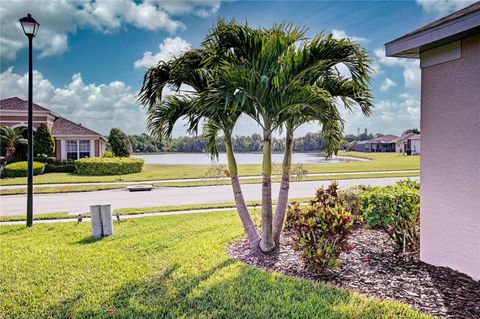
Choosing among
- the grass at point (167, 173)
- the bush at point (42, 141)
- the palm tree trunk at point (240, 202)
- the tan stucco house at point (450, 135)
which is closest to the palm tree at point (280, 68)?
the palm tree trunk at point (240, 202)

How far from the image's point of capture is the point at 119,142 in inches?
964

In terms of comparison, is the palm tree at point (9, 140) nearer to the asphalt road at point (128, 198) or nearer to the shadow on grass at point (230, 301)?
the asphalt road at point (128, 198)

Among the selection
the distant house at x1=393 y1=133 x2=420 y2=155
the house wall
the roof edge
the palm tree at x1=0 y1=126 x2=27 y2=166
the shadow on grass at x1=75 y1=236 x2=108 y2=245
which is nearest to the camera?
the roof edge

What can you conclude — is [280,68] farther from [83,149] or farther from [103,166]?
[83,149]

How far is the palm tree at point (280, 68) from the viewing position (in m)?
4.38

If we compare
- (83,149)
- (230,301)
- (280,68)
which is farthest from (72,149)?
(230,301)

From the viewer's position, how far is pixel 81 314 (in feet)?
Answer: 11.0

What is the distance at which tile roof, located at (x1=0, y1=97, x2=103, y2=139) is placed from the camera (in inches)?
1018

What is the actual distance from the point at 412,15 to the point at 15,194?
15.5 m

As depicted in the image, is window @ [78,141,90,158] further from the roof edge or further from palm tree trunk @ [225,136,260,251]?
the roof edge

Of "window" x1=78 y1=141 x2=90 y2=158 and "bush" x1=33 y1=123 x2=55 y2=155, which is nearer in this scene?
"bush" x1=33 y1=123 x2=55 y2=155

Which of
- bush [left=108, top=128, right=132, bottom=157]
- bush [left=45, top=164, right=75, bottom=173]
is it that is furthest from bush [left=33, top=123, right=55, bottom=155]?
bush [left=108, top=128, right=132, bottom=157]

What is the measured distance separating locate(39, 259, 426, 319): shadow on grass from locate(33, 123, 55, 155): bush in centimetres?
2409

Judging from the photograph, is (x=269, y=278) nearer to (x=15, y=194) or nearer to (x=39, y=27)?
(x=39, y=27)
